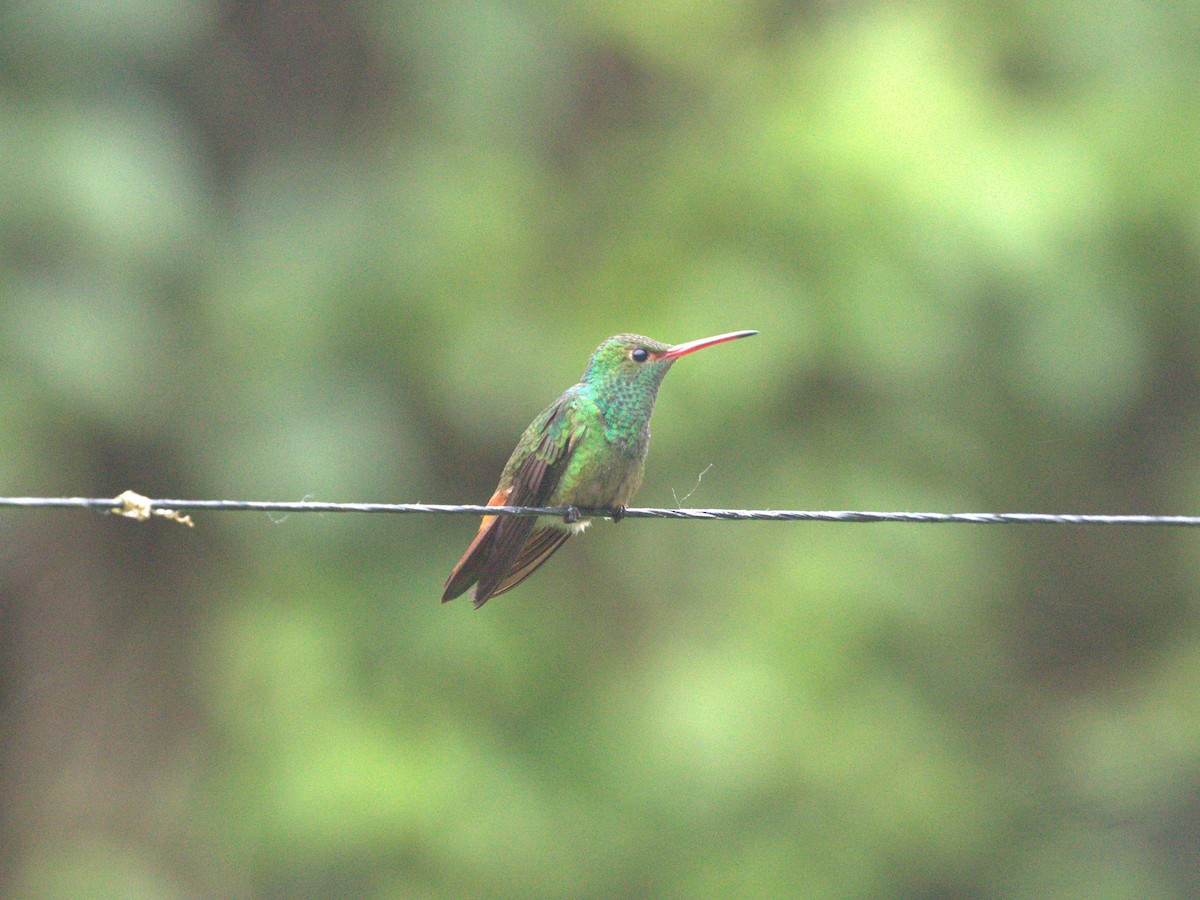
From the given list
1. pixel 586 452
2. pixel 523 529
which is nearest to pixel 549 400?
pixel 586 452

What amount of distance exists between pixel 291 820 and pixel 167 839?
157 centimetres

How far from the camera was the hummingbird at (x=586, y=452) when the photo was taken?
5277mm

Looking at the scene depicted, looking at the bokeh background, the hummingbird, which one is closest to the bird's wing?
the hummingbird

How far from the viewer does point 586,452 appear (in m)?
5.29

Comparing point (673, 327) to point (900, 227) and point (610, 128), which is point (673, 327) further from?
point (610, 128)

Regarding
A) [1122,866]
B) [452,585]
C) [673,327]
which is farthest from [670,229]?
[1122,866]

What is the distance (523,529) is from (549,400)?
4428 millimetres

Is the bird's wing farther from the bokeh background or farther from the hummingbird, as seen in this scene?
the bokeh background

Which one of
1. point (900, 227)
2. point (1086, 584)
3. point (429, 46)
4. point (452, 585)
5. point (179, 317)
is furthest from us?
point (1086, 584)

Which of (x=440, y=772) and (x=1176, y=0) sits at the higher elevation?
(x=1176, y=0)

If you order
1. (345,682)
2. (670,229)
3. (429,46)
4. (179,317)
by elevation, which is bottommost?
(345,682)

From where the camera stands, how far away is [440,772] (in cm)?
939

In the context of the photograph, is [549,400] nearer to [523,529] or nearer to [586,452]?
[586,452]

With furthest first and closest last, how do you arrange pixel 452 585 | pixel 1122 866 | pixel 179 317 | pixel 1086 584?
pixel 1086 584
pixel 1122 866
pixel 179 317
pixel 452 585
